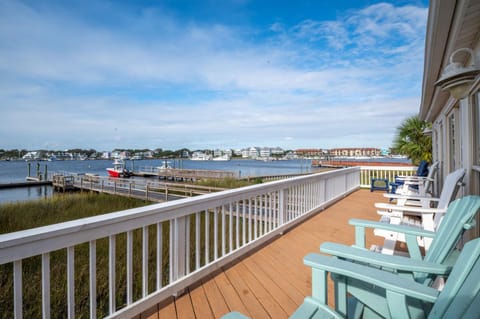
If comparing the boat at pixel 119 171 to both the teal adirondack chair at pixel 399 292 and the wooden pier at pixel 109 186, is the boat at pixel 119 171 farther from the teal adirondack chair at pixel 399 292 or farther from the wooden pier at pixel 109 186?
the teal adirondack chair at pixel 399 292

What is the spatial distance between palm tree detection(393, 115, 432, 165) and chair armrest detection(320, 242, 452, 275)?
10513mm

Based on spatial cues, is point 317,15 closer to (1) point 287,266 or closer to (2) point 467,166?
(2) point 467,166

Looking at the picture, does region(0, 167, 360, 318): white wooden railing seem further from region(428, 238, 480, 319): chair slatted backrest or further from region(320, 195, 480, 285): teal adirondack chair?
region(428, 238, 480, 319): chair slatted backrest

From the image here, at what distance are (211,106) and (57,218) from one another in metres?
16.1

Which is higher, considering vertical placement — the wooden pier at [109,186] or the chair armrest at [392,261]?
the chair armrest at [392,261]

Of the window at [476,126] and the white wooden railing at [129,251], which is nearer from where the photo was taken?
the white wooden railing at [129,251]

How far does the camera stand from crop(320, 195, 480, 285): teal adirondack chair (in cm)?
116

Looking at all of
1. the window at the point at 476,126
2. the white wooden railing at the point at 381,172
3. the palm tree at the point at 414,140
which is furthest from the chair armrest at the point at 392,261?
the palm tree at the point at 414,140

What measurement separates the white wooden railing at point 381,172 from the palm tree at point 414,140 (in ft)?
2.40

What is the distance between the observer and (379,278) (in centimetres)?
100

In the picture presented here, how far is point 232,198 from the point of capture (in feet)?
9.51

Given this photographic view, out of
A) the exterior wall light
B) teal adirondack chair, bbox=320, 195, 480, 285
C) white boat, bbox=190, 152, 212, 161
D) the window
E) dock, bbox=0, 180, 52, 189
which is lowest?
dock, bbox=0, 180, 52, 189

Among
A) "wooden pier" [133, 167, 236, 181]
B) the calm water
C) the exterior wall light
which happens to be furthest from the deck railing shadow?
"wooden pier" [133, 167, 236, 181]

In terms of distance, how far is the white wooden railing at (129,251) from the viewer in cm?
138
